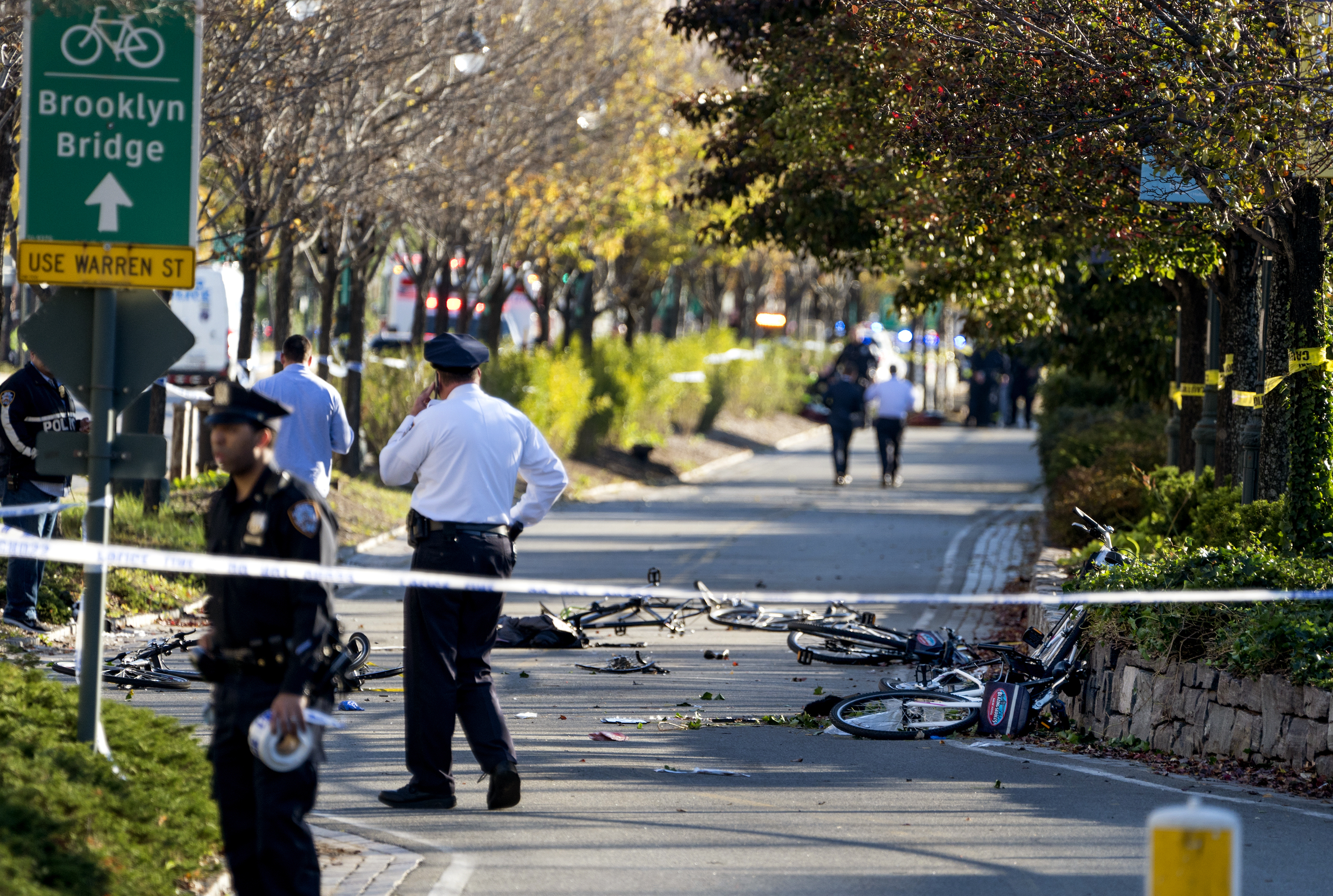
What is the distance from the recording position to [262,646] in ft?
15.6

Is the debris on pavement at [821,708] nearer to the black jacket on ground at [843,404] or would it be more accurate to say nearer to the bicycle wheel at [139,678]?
the bicycle wheel at [139,678]

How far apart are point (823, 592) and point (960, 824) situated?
7.08m

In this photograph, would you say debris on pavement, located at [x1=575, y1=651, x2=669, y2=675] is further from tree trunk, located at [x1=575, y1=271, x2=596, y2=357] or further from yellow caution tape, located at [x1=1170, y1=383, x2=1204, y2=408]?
tree trunk, located at [x1=575, y1=271, x2=596, y2=357]

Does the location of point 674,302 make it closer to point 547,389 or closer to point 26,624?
point 547,389

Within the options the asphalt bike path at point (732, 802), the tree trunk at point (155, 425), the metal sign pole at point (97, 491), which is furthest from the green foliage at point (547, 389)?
the metal sign pole at point (97, 491)

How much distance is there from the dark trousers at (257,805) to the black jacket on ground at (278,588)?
0.43ft

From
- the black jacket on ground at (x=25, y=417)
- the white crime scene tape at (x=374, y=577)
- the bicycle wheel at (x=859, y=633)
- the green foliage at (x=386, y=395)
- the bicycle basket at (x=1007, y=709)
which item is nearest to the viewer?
the white crime scene tape at (x=374, y=577)

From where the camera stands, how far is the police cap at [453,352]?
6.71 meters

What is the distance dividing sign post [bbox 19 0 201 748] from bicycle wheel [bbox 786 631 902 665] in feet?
18.6

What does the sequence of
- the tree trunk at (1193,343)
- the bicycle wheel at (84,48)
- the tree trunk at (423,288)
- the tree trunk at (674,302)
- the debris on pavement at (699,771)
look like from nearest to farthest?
the bicycle wheel at (84,48), the debris on pavement at (699,771), the tree trunk at (1193,343), the tree trunk at (423,288), the tree trunk at (674,302)

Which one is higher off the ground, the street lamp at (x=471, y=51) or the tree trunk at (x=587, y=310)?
the street lamp at (x=471, y=51)

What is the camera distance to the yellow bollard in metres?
3.70

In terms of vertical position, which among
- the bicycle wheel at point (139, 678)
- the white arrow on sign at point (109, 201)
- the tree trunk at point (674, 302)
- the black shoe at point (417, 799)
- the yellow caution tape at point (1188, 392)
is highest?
→ the tree trunk at point (674, 302)

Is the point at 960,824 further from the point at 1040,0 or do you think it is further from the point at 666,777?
the point at 1040,0
